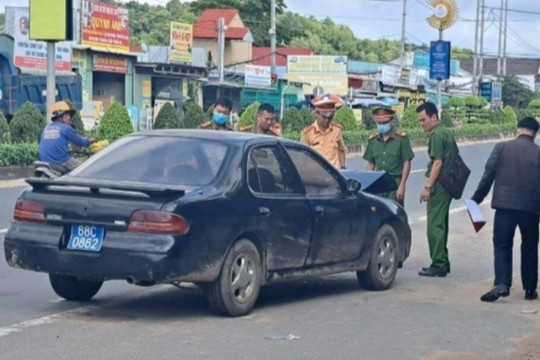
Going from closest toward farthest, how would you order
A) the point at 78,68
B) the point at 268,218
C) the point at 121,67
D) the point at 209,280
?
1. the point at 209,280
2. the point at 268,218
3. the point at 78,68
4. the point at 121,67

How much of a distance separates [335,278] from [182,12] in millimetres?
88378

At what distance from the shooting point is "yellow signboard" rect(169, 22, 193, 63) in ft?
170

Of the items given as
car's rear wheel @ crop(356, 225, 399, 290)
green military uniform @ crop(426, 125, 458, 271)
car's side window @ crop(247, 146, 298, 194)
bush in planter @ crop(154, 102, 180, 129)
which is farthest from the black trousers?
bush in planter @ crop(154, 102, 180, 129)

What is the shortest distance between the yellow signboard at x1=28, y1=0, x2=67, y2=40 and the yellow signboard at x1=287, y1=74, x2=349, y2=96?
4011cm

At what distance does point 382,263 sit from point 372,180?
0.96 metres

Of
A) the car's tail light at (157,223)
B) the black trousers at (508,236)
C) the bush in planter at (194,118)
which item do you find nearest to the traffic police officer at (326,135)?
the black trousers at (508,236)

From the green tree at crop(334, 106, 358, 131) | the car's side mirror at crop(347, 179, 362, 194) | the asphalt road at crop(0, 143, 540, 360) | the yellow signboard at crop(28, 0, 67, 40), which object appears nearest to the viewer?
the asphalt road at crop(0, 143, 540, 360)

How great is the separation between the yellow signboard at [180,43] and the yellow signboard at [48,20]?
2952 centimetres

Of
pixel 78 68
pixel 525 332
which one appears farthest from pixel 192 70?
pixel 525 332

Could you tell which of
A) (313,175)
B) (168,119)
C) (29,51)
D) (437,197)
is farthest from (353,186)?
(29,51)

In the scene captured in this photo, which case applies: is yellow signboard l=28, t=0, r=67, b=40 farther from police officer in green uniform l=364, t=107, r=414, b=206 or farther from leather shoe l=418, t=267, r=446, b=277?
leather shoe l=418, t=267, r=446, b=277

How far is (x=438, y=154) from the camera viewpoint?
12102mm

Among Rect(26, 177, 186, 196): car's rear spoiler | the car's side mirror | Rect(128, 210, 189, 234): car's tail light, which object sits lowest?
Rect(128, 210, 189, 234): car's tail light

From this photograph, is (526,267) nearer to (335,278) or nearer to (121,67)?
(335,278)
